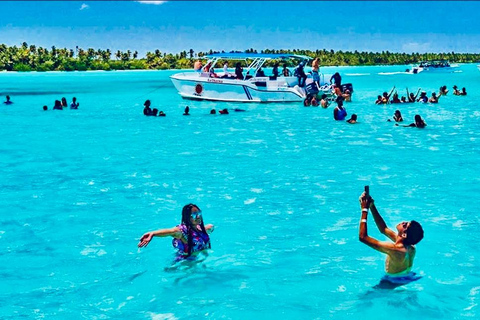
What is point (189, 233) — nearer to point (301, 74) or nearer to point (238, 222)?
point (238, 222)

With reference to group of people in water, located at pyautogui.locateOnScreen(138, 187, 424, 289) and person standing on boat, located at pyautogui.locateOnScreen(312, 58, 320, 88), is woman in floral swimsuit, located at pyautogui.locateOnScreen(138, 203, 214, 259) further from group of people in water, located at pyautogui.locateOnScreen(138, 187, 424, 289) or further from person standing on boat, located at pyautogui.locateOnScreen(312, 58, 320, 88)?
person standing on boat, located at pyautogui.locateOnScreen(312, 58, 320, 88)

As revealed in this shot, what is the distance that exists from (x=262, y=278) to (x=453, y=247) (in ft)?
12.3

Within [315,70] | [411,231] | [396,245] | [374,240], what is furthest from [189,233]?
[315,70]

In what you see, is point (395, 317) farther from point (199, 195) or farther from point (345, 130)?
point (345, 130)

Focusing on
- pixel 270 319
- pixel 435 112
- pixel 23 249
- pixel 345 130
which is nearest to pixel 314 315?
pixel 270 319

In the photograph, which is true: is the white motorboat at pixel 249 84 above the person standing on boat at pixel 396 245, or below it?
above

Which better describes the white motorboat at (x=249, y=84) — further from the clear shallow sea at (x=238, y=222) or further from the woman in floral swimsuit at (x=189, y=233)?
the woman in floral swimsuit at (x=189, y=233)

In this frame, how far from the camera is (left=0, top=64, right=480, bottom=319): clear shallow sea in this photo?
8148mm

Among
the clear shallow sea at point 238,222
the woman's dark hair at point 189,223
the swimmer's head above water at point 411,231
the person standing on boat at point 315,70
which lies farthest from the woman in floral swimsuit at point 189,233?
the person standing on boat at point 315,70

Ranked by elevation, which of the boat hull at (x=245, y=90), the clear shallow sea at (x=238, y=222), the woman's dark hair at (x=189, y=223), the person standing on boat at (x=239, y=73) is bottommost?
the clear shallow sea at (x=238, y=222)

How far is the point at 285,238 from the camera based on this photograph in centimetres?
1095

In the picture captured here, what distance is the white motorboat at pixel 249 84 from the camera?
38.3 meters

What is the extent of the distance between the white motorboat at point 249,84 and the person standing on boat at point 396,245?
3070 cm

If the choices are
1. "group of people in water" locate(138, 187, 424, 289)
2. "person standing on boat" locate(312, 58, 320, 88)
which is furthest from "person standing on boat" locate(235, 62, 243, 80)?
"group of people in water" locate(138, 187, 424, 289)
